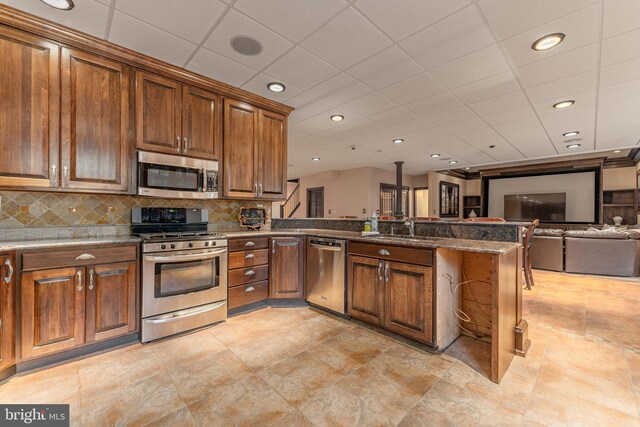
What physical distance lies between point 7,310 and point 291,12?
2.89m

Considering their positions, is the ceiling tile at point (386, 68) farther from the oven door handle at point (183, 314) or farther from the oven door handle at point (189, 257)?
the oven door handle at point (183, 314)

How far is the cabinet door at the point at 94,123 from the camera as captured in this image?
229 centimetres

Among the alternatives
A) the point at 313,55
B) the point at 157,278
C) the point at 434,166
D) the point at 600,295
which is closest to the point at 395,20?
the point at 313,55

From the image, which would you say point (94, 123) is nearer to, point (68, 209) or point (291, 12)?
point (68, 209)

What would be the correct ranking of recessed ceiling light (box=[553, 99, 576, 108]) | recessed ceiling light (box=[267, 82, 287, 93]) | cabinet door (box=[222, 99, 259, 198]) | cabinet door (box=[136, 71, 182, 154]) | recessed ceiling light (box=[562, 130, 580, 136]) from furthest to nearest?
recessed ceiling light (box=[562, 130, 580, 136]) → recessed ceiling light (box=[553, 99, 576, 108]) → cabinet door (box=[222, 99, 259, 198]) → recessed ceiling light (box=[267, 82, 287, 93]) → cabinet door (box=[136, 71, 182, 154])

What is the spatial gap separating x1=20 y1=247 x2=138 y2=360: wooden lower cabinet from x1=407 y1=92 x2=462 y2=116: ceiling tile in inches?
142

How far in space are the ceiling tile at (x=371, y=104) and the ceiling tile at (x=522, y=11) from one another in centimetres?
137

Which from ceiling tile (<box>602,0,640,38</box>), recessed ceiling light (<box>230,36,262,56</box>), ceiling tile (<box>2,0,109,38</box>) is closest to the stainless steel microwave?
ceiling tile (<box>2,0,109,38</box>)

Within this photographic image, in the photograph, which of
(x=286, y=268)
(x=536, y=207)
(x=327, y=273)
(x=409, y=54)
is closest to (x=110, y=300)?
(x=286, y=268)

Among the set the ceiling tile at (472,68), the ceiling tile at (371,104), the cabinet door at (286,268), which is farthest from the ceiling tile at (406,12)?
the cabinet door at (286,268)

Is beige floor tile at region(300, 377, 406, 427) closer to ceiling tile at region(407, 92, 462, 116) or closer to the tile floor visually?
the tile floor

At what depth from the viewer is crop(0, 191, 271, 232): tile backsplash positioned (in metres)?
2.36

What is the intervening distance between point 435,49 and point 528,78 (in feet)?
4.07

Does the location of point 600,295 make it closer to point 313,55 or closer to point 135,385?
point 313,55
